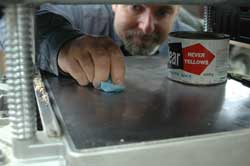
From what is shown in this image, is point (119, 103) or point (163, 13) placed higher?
point (163, 13)

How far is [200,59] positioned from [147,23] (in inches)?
29.0

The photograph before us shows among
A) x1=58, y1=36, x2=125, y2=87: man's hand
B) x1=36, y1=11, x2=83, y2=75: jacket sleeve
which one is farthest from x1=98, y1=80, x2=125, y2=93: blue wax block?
x1=36, y1=11, x2=83, y2=75: jacket sleeve

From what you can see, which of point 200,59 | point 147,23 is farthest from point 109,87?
point 147,23

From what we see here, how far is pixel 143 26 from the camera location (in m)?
1.30

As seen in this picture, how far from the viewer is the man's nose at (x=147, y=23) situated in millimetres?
1253

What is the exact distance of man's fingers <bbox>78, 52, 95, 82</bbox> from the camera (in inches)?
20.4

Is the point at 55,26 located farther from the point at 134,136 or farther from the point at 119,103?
the point at 134,136

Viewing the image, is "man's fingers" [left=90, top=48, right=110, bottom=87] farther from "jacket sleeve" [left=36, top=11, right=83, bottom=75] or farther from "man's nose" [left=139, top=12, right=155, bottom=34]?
"man's nose" [left=139, top=12, right=155, bottom=34]

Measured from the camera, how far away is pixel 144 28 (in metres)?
1.31

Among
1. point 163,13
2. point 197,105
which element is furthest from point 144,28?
point 197,105

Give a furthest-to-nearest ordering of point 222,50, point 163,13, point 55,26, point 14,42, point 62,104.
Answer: point 163,13 → point 55,26 → point 222,50 → point 62,104 → point 14,42

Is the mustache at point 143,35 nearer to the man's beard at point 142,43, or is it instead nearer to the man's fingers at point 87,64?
the man's beard at point 142,43

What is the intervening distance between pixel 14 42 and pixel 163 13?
1038 mm

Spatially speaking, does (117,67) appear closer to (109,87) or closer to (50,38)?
(109,87)
